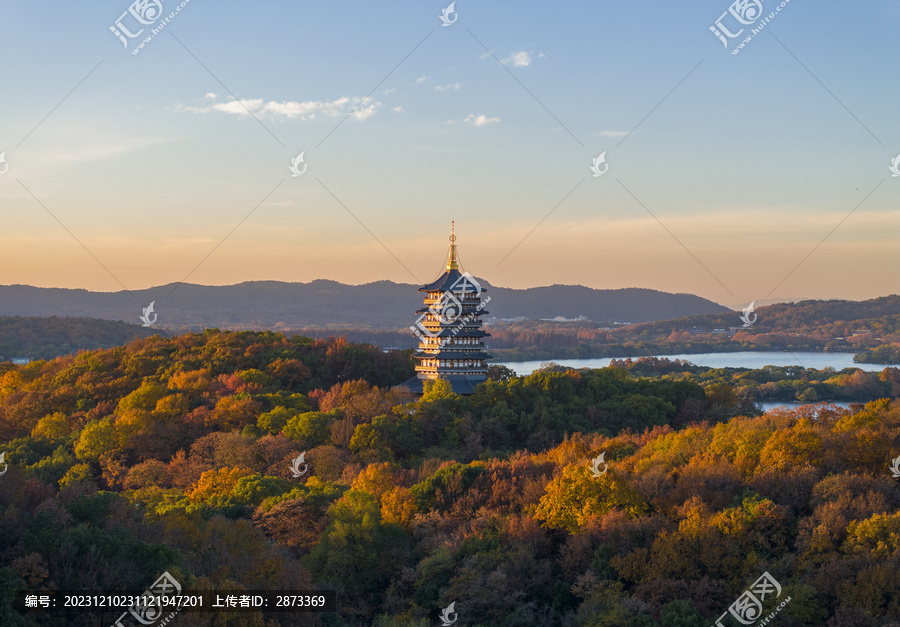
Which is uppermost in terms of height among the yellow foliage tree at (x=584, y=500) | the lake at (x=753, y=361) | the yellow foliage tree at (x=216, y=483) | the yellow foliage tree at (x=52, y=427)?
the lake at (x=753, y=361)

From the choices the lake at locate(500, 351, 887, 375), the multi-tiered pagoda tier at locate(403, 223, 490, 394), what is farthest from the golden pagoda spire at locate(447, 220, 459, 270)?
the lake at locate(500, 351, 887, 375)

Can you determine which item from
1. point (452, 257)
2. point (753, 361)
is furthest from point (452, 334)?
point (753, 361)

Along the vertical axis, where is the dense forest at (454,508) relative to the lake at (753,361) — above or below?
below

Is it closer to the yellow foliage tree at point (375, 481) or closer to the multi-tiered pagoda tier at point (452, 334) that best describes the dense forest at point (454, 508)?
the yellow foliage tree at point (375, 481)

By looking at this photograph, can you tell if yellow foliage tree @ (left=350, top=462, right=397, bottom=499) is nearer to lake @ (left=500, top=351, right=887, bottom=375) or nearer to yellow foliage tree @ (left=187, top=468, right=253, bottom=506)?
yellow foliage tree @ (left=187, top=468, right=253, bottom=506)

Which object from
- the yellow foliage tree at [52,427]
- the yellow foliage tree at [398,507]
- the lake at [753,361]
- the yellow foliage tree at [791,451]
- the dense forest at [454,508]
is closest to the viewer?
the dense forest at [454,508]

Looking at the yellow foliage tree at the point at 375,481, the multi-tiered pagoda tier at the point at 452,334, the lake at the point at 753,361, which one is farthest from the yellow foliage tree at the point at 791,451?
the lake at the point at 753,361

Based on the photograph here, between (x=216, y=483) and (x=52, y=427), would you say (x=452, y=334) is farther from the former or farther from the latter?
(x=52, y=427)
